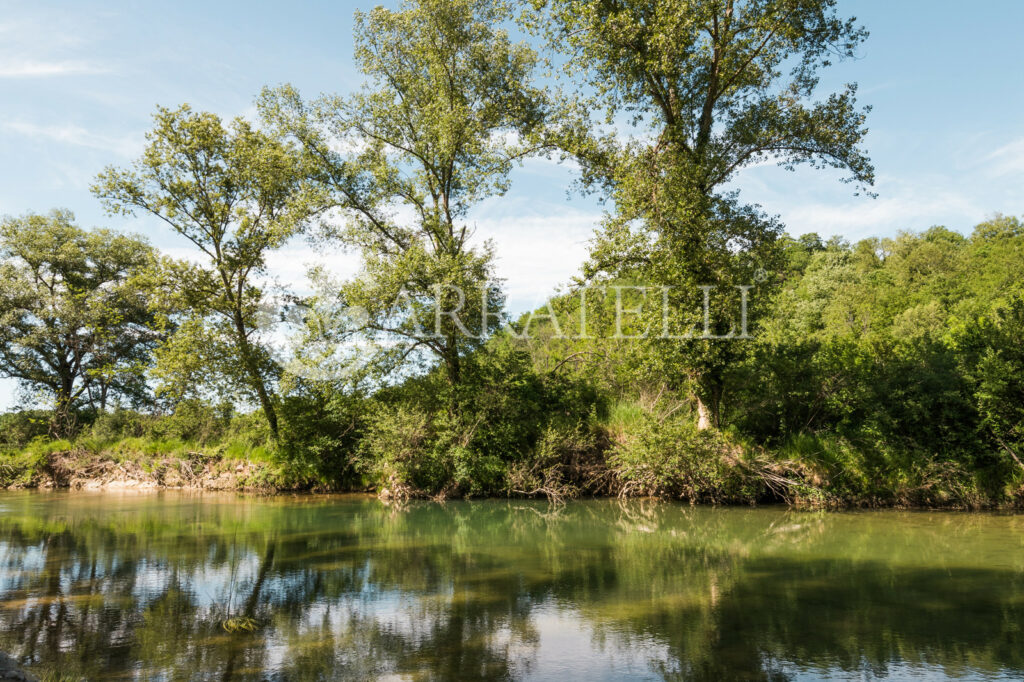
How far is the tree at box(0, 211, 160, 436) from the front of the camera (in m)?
30.5

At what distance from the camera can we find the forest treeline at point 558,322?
15.6m

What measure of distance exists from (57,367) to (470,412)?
24536 mm

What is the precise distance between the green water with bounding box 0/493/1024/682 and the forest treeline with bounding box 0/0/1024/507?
288cm

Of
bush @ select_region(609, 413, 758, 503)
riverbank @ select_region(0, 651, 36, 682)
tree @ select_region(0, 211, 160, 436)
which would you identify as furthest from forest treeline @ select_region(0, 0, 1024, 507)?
riverbank @ select_region(0, 651, 36, 682)

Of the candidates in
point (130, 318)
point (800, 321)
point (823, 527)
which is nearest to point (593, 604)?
point (823, 527)

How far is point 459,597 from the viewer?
749 centimetres

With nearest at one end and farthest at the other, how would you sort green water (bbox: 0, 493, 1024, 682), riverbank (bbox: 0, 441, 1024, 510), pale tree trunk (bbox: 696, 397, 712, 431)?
green water (bbox: 0, 493, 1024, 682), riverbank (bbox: 0, 441, 1024, 510), pale tree trunk (bbox: 696, 397, 712, 431)

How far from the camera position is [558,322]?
69.9 feet

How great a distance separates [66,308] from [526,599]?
31.5 m

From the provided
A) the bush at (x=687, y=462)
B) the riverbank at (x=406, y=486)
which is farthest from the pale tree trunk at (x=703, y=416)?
the riverbank at (x=406, y=486)

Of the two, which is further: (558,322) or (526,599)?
(558,322)

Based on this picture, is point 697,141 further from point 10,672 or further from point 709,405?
point 10,672

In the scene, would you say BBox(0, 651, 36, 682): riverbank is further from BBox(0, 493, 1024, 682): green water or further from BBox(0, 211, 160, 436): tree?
BBox(0, 211, 160, 436): tree

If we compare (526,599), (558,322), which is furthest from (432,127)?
(526,599)
